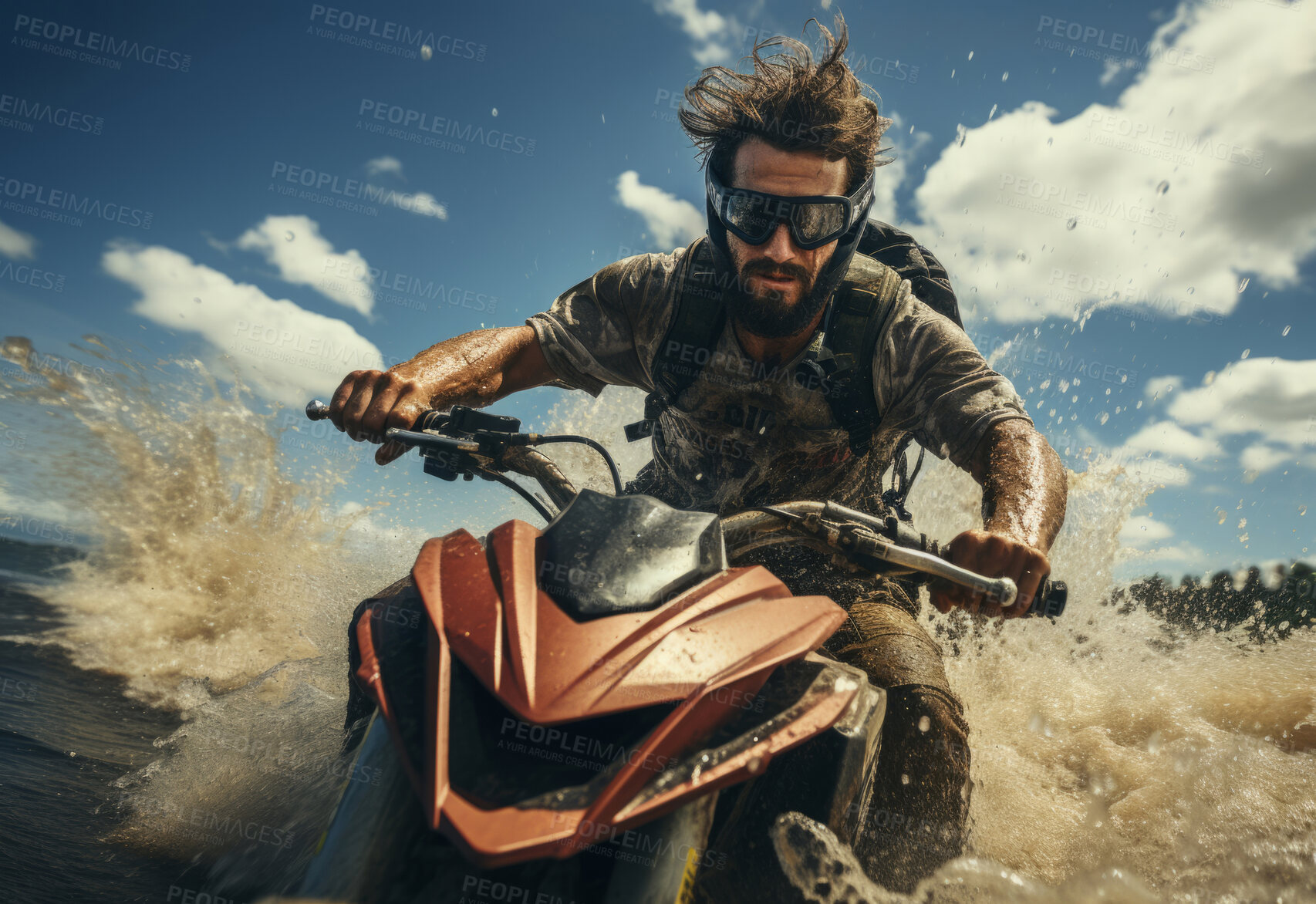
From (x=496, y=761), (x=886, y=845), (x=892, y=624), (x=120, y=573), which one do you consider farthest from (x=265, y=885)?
(x=120, y=573)

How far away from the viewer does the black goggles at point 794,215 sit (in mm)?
2258

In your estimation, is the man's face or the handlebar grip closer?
the handlebar grip

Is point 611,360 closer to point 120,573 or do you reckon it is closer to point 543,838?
point 543,838

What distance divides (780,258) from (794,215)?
0.16m

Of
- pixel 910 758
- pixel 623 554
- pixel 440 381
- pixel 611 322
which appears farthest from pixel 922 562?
pixel 611 322

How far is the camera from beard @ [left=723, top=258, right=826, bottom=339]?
7.66 ft

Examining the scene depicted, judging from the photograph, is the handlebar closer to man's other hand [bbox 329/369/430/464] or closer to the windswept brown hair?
man's other hand [bbox 329/369/430/464]

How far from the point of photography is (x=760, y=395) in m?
2.55

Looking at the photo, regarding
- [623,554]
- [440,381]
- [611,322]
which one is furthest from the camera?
[611,322]

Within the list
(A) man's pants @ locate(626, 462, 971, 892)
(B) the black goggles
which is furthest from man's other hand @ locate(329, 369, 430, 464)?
(B) the black goggles

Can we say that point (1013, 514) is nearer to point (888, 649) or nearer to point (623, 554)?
point (888, 649)

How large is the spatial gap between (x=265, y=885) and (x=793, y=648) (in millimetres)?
1064

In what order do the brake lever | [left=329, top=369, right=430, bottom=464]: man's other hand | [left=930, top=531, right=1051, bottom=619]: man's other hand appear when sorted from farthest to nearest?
[left=329, top=369, right=430, bottom=464]: man's other hand < [left=930, top=531, right=1051, bottom=619]: man's other hand < the brake lever

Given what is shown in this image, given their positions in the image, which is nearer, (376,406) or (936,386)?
(376,406)
